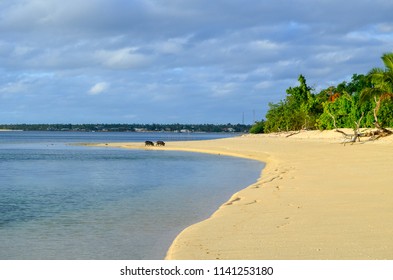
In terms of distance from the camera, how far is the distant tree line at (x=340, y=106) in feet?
150

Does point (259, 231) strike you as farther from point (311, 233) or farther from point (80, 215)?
point (80, 215)

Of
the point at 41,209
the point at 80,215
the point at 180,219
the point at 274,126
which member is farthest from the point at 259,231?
the point at 274,126

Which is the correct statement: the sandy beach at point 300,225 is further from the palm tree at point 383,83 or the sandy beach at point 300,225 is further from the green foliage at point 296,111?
the green foliage at point 296,111

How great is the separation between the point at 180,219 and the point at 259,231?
3649mm

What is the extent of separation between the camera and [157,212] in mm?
14352

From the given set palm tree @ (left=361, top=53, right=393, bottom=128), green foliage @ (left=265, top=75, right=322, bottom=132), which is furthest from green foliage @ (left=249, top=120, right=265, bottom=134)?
palm tree @ (left=361, top=53, right=393, bottom=128)

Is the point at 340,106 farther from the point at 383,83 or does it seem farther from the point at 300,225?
the point at 300,225

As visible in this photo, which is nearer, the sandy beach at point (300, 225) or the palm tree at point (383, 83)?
the sandy beach at point (300, 225)

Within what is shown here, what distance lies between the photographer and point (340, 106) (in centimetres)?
6594

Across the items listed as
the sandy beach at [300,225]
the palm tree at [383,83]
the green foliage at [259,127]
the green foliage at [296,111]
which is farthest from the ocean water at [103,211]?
the green foliage at [259,127]

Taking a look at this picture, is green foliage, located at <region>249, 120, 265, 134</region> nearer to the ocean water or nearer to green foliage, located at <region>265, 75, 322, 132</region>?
green foliage, located at <region>265, 75, 322, 132</region>

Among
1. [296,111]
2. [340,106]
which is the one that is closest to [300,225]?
[340,106]

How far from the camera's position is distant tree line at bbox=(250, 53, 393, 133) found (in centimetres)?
4569

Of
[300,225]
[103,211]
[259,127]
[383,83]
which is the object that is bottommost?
[103,211]
